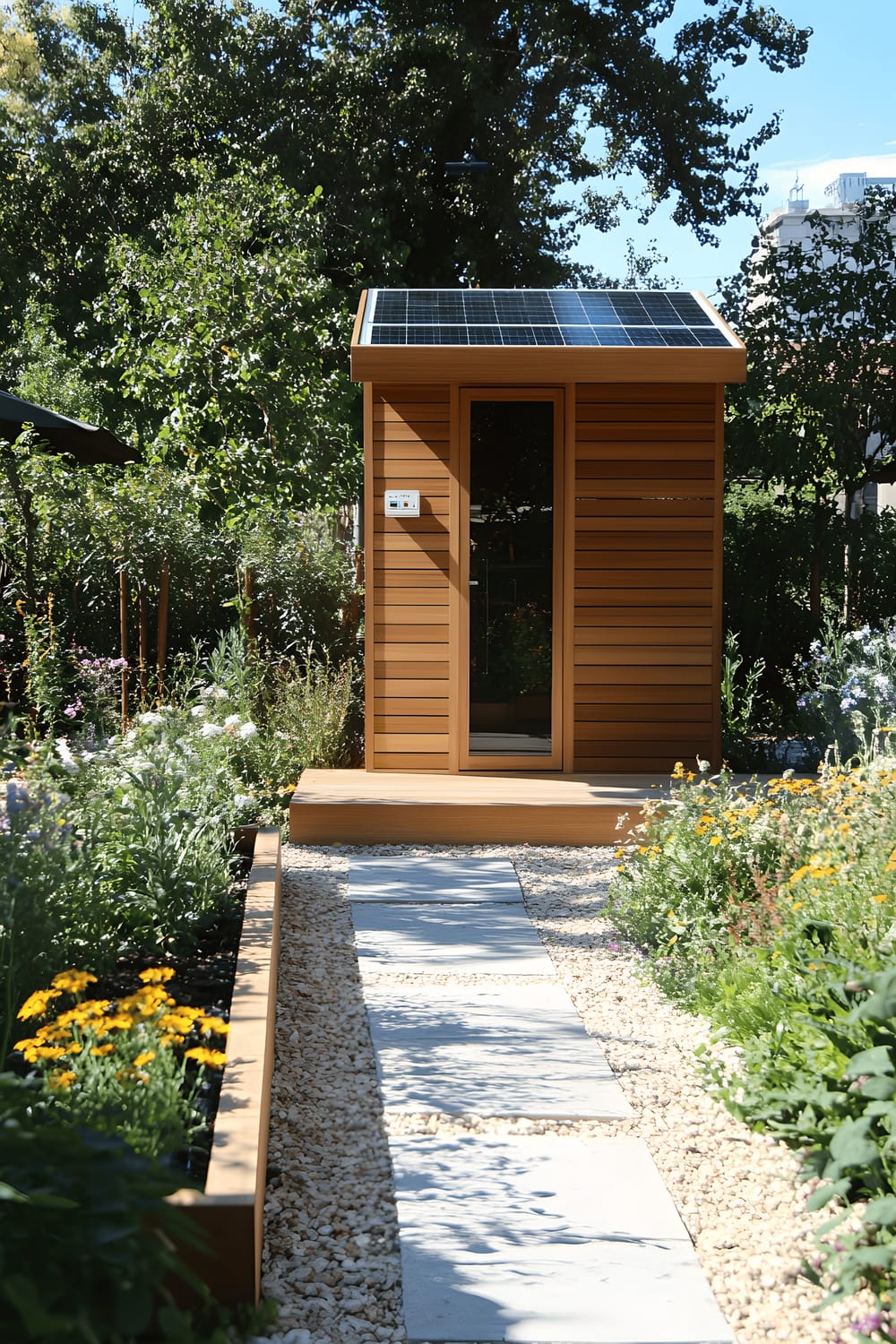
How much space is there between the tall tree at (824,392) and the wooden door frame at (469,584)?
4.00m

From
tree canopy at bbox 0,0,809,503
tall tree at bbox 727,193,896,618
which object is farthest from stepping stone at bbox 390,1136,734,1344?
tree canopy at bbox 0,0,809,503

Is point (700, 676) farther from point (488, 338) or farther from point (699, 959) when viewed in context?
point (699, 959)

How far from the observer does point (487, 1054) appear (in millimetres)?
3805

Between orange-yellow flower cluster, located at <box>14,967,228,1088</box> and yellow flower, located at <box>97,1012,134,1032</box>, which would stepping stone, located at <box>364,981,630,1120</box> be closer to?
orange-yellow flower cluster, located at <box>14,967,228,1088</box>

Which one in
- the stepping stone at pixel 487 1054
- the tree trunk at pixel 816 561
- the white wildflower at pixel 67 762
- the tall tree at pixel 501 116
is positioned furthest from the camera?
the tall tree at pixel 501 116

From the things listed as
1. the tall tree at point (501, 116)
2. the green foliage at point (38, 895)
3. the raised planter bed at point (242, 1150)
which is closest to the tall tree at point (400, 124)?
the tall tree at point (501, 116)

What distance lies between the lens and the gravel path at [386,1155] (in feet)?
8.15

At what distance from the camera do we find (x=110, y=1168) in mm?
1559

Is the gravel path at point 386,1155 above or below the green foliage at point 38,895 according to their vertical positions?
below

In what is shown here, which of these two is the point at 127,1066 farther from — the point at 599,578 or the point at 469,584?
the point at 599,578

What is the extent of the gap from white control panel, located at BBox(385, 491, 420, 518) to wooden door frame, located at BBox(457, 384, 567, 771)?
0.26 m

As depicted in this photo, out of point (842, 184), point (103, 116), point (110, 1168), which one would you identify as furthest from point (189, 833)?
point (842, 184)

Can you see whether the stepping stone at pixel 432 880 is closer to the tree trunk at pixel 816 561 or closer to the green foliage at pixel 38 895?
the green foliage at pixel 38 895

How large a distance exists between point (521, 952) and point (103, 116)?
16883 millimetres
